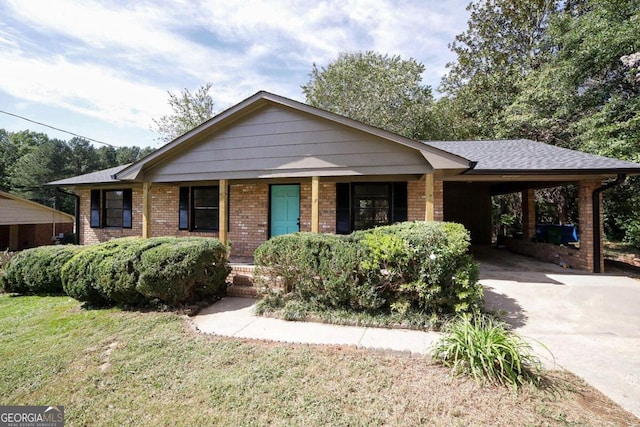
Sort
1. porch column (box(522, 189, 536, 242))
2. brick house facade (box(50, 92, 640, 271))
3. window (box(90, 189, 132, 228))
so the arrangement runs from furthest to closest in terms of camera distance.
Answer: window (box(90, 189, 132, 228)) → porch column (box(522, 189, 536, 242)) → brick house facade (box(50, 92, 640, 271))

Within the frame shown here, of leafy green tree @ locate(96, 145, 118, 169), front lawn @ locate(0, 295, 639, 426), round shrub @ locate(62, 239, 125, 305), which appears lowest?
front lawn @ locate(0, 295, 639, 426)

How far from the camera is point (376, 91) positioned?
18750 millimetres

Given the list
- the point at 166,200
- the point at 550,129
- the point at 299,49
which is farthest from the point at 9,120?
the point at 550,129

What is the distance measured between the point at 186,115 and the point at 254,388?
2676 cm

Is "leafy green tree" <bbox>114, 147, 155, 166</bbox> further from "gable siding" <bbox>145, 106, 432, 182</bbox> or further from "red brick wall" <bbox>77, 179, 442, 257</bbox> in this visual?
"gable siding" <bbox>145, 106, 432, 182</bbox>

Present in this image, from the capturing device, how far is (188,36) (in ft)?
28.2

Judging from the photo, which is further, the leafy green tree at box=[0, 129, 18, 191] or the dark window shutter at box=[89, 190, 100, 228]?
the leafy green tree at box=[0, 129, 18, 191]

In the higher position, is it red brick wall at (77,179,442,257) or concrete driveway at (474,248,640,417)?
red brick wall at (77,179,442,257)

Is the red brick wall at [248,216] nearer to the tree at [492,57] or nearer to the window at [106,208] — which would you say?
the window at [106,208]

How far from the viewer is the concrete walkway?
3215 millimetres

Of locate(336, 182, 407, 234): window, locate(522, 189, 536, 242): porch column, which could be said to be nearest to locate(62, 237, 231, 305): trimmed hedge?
locate(336, 182, 407, 234): window

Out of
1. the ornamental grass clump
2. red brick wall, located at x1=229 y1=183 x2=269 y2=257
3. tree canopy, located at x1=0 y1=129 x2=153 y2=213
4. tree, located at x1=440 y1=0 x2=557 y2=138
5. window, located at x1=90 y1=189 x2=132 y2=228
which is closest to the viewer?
the ornamental grass clump

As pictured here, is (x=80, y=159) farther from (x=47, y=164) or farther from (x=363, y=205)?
(x=363, y=205)

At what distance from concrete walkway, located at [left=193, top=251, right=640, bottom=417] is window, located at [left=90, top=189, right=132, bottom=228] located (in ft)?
26.1
